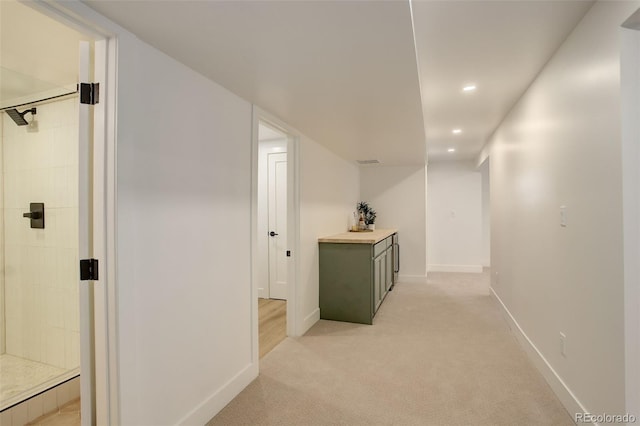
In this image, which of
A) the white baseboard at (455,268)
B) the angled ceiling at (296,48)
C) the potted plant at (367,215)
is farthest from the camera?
the white baseboard at (455,268)

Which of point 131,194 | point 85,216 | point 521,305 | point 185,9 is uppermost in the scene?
point 185,9

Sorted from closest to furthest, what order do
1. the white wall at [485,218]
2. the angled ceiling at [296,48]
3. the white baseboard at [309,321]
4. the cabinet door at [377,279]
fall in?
the angled ceiling at [296,48]
the white baseboard at [309,321]
the cabinet door at [377,279]
the white wall at [485,218]

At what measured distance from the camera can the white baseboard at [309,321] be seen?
337 cm

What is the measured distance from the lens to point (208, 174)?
6.65 ft

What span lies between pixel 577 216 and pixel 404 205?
4182 millimetres

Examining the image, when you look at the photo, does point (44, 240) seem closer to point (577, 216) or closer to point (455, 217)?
point (577, 216)

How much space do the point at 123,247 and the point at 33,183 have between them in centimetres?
179

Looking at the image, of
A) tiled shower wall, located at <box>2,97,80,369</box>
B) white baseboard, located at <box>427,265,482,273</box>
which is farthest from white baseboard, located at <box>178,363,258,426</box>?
white baseboard, located at <box>427,265,482,273</box>

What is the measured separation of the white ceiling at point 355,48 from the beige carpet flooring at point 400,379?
6.82 ft

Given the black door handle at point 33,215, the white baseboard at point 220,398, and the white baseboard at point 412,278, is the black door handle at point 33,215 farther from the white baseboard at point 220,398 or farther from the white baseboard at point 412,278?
the white baseboard at point 412,278

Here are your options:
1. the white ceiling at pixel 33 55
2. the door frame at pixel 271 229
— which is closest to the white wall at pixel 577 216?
the white ceiling at pixel 33 55

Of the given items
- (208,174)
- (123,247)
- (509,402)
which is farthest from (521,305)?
(123,247)

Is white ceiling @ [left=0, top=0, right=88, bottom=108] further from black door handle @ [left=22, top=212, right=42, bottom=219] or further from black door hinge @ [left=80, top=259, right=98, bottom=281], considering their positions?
black door hinge @ [left=80, top=259, right=98, bottom=281]

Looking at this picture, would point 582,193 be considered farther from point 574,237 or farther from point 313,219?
point 313,219
